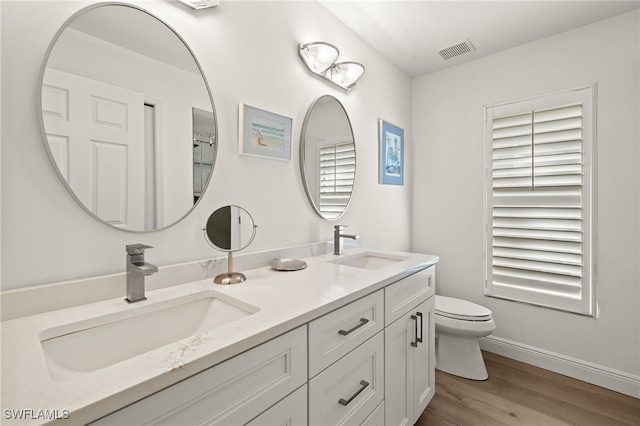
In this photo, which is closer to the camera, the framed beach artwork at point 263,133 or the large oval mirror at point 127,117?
the large oval mirror at point 127,117

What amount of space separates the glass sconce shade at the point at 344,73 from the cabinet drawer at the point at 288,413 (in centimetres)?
176

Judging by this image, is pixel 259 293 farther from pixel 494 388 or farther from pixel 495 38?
pixel 495 38

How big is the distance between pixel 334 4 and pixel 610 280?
102 inches

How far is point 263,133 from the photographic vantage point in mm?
1478

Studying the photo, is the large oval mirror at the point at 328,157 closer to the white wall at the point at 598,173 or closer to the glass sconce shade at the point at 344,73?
the glass sconce shade at the point at 344,73

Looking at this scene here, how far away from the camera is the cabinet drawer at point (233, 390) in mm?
549

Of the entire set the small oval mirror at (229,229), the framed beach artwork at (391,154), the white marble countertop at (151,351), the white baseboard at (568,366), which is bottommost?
the white baseboard at (568,366)

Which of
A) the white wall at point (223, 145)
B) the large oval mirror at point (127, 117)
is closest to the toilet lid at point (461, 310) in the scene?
the white wall at point (223, 145)

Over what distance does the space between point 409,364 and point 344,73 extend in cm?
177

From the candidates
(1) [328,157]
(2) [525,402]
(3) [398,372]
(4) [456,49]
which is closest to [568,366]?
(2) [525,402]

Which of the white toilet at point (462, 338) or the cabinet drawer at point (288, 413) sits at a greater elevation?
the cabinet drawer at point (288, 413)

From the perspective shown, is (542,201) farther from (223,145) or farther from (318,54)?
(223,145)

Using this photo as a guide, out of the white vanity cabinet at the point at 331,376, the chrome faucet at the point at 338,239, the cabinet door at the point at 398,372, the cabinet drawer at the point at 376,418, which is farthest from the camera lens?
the chrome faucet at the point at 338,239

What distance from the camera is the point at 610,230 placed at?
197cm
